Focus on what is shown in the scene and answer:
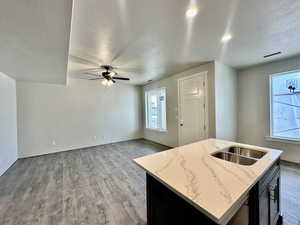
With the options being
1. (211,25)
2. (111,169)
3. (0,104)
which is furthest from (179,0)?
(0,104)

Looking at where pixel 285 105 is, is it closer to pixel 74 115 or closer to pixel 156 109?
pixel 156 109

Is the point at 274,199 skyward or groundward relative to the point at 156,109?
groundward

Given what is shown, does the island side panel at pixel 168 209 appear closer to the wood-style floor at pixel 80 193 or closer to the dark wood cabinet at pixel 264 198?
the dark wood cabinet at pixel 264 198

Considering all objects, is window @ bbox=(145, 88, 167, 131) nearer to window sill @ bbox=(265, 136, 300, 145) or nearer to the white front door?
the white front door

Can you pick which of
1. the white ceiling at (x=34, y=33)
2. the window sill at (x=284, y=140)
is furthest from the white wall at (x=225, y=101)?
the white ceiling at (x=34, y=33)

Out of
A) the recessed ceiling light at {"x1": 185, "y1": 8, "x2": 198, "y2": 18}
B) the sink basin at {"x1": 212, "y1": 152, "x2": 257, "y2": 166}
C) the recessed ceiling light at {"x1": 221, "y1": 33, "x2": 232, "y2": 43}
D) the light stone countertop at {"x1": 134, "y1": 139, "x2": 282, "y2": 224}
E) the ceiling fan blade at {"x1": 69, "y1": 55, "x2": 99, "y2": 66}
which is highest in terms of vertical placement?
the recessed ceiling light at {"x1": 221, "y1": 33, "x2": 232, "y2": 43}

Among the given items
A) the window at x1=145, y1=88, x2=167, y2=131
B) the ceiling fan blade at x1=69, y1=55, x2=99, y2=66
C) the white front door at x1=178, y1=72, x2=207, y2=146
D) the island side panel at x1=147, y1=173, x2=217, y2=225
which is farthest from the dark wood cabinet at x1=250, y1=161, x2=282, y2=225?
the window at x1=145, y1=88, x2=167, y2=131

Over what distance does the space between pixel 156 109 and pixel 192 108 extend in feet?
7.02

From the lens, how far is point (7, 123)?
11.0ft

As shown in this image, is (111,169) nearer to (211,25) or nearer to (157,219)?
(157,219)

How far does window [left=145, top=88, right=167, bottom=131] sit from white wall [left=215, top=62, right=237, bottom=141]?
84.4 inches

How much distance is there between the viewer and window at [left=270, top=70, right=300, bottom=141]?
3137mm

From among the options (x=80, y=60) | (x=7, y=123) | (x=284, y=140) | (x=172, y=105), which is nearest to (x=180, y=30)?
(x=80, y=60)

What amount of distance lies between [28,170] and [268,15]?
5504mm
